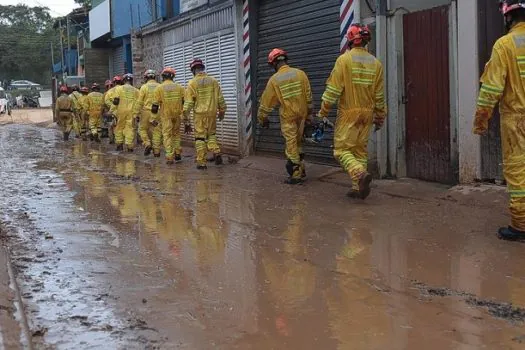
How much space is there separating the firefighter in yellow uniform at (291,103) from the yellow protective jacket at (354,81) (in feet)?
4.69

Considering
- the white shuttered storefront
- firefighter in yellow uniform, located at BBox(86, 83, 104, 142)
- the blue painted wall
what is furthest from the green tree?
the white shuttered storefront

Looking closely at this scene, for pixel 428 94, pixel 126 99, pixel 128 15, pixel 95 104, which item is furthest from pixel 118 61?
pixel 428 94

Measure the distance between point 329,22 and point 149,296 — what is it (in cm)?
691

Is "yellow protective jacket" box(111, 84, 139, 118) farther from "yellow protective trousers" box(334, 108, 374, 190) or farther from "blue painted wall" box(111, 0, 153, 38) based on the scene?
"yellow protective trousers" box(334, 108, 374, 190)

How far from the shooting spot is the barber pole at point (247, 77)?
1292 cm

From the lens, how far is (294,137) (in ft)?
31.2

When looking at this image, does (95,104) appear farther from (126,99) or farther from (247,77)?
(247,77)

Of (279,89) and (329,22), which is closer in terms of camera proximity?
(279,89)

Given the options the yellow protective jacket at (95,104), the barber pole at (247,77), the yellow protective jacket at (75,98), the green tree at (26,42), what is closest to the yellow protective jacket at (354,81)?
the barber pole at (247,77)

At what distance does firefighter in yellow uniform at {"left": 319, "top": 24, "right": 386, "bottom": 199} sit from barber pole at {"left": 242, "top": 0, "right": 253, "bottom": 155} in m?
5.01

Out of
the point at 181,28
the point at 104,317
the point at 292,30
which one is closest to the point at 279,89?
the point at 292,30

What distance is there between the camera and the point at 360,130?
319 inches

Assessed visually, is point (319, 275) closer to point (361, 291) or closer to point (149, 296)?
point (361, 291)

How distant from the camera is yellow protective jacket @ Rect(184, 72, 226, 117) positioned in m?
12.0
